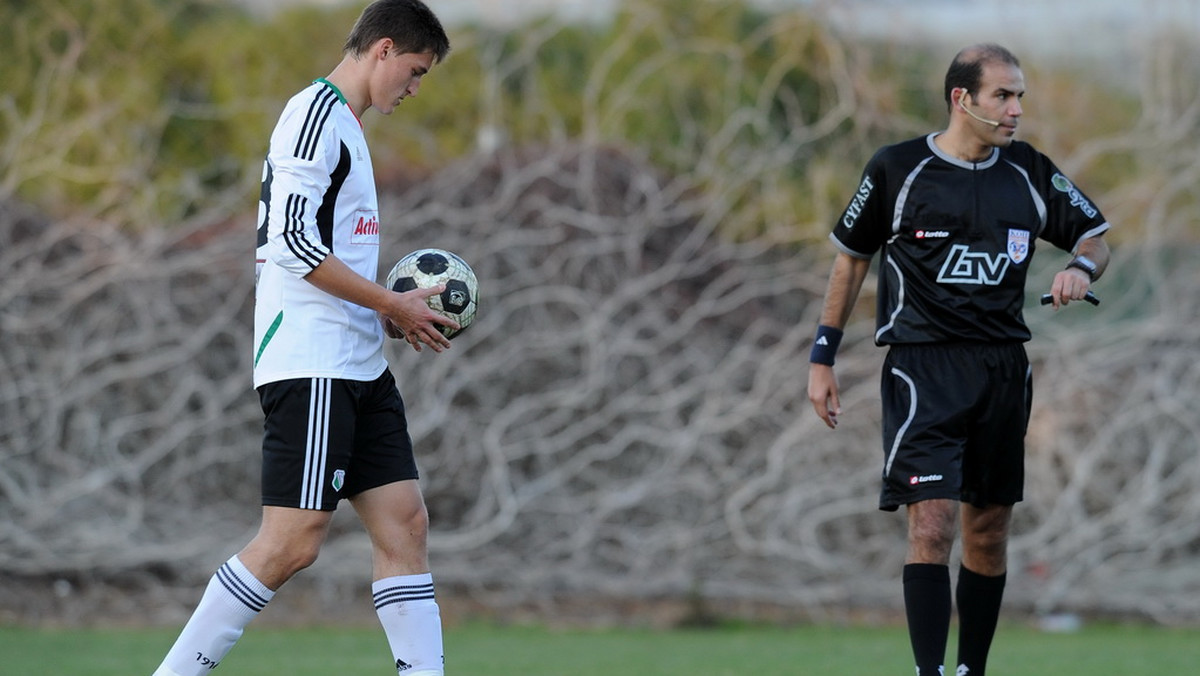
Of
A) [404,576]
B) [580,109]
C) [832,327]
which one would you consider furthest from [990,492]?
[580,109]

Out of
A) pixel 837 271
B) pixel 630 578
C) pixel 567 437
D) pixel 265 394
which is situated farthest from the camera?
pixel 567 437

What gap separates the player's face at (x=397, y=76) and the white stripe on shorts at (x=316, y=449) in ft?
2.91

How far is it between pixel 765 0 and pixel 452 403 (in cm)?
401

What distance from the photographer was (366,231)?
15.0ft

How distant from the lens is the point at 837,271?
559 cm

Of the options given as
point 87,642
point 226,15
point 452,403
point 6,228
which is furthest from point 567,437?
point 226,15

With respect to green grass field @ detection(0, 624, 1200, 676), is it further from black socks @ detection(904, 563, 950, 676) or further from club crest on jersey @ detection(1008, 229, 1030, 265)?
club crest on jersey @ detection(1008, 229, 1030, 265)

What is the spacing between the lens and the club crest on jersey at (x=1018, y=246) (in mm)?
5318

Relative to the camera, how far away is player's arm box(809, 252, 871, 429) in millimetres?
5562

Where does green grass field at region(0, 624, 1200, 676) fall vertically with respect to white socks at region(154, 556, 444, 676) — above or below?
below

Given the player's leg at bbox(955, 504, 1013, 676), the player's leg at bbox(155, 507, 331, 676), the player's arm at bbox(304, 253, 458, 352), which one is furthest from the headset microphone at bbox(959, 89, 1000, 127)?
the player's leg at bbox(155, 507, 331, 676)

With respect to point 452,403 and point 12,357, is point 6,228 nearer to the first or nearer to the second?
point 12,357

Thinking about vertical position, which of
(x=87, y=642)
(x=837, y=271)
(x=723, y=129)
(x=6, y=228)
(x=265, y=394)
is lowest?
(x=87, y=642)

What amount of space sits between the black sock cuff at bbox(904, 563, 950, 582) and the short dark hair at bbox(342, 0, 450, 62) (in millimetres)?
2340
